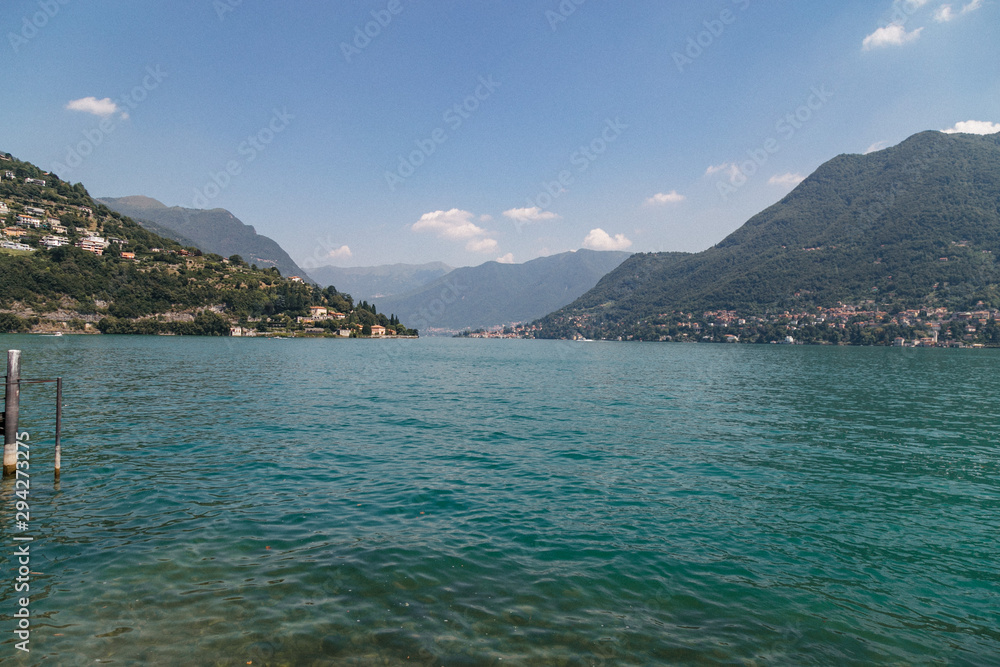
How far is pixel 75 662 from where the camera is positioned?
252 inches

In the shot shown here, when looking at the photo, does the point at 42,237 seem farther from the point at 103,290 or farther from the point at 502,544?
the point at 502,544

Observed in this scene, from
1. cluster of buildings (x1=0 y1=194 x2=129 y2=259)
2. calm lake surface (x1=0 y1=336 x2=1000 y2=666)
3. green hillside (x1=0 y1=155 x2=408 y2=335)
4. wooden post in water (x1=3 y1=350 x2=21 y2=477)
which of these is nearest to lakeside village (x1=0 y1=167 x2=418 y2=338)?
Result: cluster of buildings (x1=0 y1=194 x2=129 y2=259)

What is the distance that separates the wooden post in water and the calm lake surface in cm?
113

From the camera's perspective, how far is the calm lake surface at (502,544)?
728 cm

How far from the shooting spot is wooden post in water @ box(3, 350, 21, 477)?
1366 centimetres

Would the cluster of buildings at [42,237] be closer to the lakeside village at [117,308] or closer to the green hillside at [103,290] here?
the lakeside village at [117,308]

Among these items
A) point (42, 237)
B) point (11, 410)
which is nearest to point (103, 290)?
point (42, 237)

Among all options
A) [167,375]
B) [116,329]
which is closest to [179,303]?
[116,329]

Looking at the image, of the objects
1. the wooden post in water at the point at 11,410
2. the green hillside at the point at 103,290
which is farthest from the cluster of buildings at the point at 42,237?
the wooden post in water at the point at 11,410

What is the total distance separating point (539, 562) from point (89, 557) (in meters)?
9.39

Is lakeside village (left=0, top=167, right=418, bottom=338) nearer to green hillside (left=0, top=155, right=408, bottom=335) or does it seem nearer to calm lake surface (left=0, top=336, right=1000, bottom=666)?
green hillside (left=0, top=155, right=408, bottom=335)

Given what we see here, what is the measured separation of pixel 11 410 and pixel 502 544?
15.4 meters

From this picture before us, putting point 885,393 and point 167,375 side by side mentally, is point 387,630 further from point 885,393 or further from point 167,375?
point 885,393

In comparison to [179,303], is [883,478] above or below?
below
